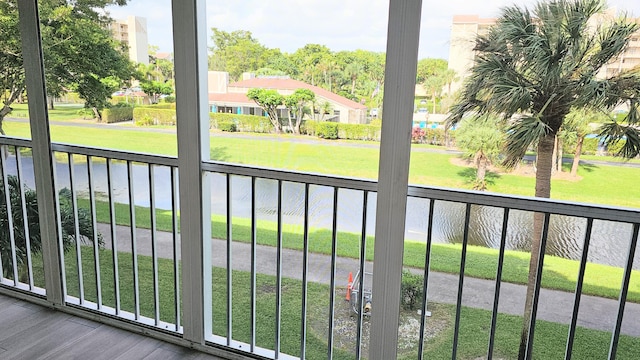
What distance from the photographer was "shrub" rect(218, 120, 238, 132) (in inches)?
94.3

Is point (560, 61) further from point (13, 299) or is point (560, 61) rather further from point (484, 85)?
point (13, 299)

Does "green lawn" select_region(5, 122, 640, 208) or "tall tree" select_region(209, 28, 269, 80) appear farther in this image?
"tall tree" select_region(209, 28, 269, 80)

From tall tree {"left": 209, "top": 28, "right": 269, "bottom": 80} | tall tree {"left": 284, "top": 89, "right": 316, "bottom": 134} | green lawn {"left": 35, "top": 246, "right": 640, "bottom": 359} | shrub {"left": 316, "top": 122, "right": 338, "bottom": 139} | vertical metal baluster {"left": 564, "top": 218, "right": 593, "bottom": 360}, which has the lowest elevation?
green lawn {"left": 35, "top": 246, "right": 640, "bottom": 359}

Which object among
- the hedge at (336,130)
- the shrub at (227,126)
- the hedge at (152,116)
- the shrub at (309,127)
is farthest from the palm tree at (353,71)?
the hedge at (152,116)

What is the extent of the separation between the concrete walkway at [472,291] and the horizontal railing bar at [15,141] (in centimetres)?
132

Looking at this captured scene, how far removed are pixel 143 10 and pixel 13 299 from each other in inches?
82.5

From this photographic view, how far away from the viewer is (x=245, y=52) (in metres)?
2.54

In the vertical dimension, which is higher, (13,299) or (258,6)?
(258,6)

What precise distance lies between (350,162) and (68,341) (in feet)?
6.20

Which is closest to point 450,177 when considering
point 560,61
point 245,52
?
point 560,61

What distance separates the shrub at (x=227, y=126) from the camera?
2.39m

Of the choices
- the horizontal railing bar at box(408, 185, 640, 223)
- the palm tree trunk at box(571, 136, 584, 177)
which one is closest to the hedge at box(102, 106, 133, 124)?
the horizontal railing bar at box(408, 185, 640, 223)

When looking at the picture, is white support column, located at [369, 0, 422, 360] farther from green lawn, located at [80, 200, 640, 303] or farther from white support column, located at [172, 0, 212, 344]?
white support column, located at [172, 0, 212, 344]

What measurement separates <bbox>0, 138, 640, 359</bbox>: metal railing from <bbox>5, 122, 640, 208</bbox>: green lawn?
0.15m
